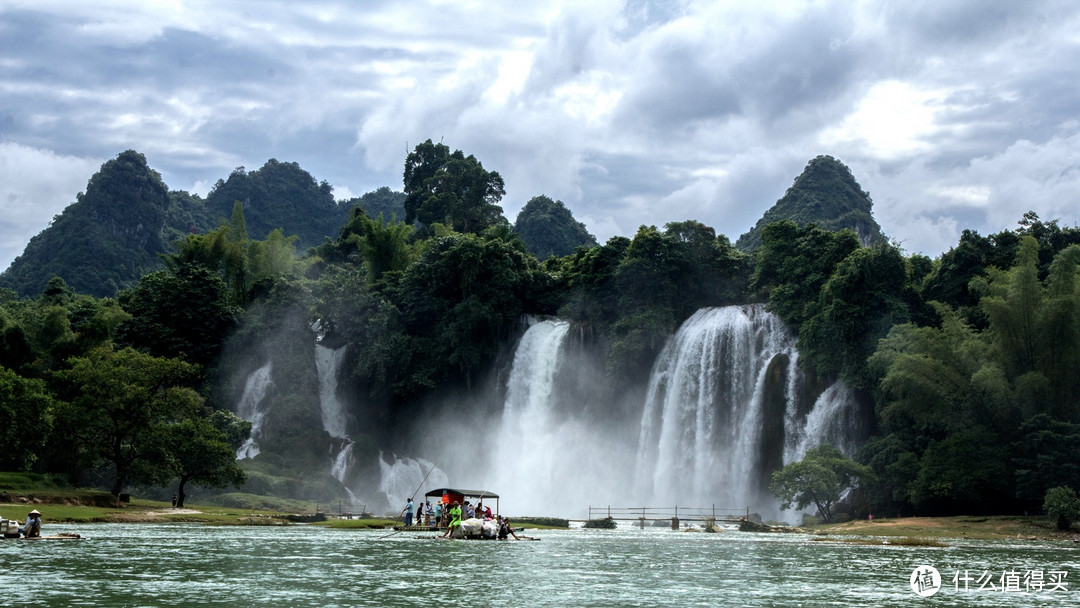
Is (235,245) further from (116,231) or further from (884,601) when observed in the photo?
(884,601)

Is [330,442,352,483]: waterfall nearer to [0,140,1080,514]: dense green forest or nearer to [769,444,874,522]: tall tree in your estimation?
[0,140,1080,514]: dense green forest

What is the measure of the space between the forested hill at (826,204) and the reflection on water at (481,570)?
261 ft

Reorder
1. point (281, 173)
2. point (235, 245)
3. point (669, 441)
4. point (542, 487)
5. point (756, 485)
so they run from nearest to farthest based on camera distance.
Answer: point (756, 485)
point (669, 441)
point (542, 487)
point (235, 245)
point (281, 173)

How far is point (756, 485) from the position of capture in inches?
2195

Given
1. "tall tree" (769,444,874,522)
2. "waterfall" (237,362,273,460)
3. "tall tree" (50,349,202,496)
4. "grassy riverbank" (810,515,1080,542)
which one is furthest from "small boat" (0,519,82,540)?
"waterfall" (237,362,273,460)

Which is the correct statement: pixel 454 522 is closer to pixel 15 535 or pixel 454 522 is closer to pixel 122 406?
pixel 15 535

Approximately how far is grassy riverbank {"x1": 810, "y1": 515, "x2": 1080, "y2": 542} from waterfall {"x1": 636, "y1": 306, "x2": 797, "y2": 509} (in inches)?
407

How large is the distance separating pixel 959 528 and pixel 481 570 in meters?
25.7

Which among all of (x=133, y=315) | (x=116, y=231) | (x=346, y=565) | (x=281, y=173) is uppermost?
(x=281, y=173)

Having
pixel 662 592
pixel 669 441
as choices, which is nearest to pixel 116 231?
pixel 669 441

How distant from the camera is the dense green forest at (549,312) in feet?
149

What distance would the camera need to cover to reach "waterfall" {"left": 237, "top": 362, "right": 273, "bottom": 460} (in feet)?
224

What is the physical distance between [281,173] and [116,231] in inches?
1587

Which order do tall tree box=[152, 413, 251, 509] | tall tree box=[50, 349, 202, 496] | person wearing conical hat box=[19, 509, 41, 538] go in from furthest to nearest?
1. tall tree box=[152, 413, 251, 509]
2. tall tree box=[50, 349, 202, 496]
3. person wearing conical hat box=[19, 509, 41, 538]
